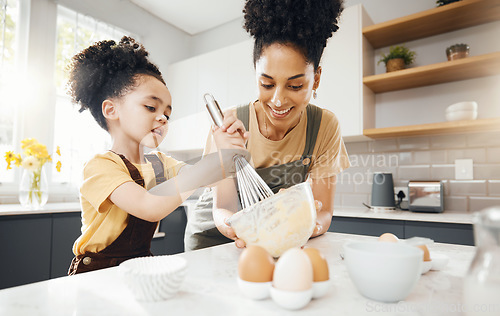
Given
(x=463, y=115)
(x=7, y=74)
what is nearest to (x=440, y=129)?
(x=463, y=115)

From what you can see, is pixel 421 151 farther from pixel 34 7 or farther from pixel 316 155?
pixel 34 7

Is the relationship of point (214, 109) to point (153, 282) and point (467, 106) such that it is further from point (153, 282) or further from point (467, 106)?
point (467, 106)

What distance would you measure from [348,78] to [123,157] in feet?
5.61

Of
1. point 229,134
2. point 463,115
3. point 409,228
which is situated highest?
point 463,115

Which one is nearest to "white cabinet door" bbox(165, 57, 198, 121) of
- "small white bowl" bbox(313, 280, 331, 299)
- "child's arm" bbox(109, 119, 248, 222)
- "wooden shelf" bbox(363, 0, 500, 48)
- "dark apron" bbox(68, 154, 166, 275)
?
"wooden shelf" bbox(363, 0, 500, 48)

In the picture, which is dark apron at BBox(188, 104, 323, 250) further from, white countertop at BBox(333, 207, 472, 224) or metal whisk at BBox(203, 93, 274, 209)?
white countertop at BBox(333, 207, 472, 224)

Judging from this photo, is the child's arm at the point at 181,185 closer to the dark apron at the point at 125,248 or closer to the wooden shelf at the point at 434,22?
the dark apron at the point at 125,248

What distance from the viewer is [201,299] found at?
0.41m

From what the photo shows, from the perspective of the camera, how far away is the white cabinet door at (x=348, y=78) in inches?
83.5

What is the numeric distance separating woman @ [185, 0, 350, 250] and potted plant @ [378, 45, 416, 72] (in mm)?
1178

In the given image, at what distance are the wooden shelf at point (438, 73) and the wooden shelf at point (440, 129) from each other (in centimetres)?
33

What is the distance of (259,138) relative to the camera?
3.79 ft

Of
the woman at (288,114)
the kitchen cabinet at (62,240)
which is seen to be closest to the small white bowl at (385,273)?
the woman at (288,114)

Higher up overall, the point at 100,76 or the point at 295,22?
the point at 295,22
